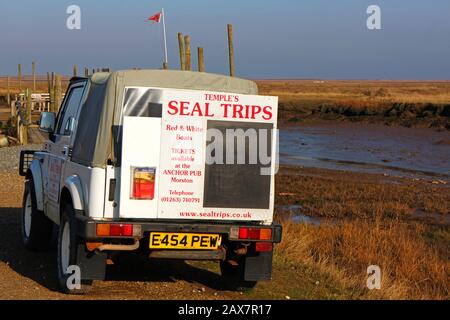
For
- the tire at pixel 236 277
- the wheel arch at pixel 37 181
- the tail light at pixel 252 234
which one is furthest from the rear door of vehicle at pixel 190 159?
the wheel arch at pixel 37 181

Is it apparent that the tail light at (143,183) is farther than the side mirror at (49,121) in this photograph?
No

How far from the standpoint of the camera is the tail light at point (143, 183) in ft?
23.8

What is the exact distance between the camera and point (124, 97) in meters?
7.45

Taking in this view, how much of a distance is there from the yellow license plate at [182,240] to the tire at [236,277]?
0.75 m

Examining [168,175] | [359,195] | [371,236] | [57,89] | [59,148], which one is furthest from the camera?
[57,89]

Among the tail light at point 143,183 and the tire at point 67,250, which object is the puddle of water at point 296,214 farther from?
the tail light at point 143,183

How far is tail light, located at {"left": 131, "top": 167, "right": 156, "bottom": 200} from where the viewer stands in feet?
23.8

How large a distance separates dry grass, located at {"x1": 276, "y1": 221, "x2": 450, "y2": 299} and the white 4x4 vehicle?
1989 millimetres

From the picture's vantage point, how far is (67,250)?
8.05 meters

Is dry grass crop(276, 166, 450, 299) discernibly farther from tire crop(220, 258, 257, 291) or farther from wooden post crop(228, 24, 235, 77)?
wooden post crop(228, 24, 235, 77)

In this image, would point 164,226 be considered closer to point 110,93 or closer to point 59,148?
point 110,93

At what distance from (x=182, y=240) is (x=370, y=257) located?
557 centimetres

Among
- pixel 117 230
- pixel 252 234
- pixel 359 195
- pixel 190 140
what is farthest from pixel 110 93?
pixel 359 195

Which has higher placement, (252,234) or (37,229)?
(252,234)
